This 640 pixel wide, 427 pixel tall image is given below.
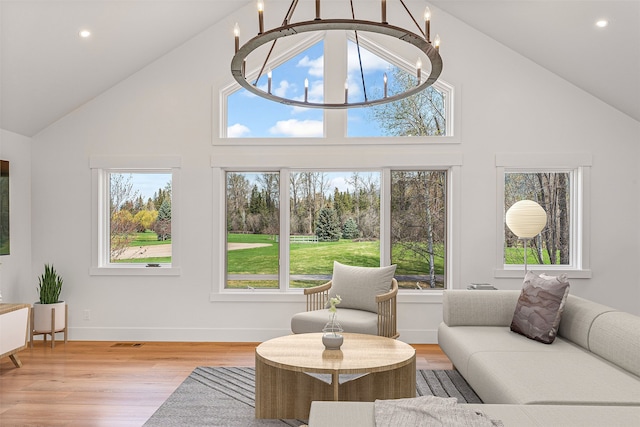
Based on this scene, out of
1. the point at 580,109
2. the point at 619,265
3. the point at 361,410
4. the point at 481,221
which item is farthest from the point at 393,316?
the point at 580,109

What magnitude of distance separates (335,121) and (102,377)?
3.25 meters

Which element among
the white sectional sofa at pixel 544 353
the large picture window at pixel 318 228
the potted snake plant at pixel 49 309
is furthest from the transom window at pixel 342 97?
the potted snake plant at pixel 49 309

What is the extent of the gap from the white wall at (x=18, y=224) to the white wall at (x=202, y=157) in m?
0.10

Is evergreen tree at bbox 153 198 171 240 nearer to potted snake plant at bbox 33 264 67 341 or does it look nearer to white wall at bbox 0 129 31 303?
potted snake plant at bbox 33 264 67 341

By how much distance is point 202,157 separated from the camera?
189 inches

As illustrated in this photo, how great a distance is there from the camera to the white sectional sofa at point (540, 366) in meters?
1.85

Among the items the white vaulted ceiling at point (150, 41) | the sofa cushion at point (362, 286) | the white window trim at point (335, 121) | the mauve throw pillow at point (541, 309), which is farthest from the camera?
the white window trim at point (335, 121)

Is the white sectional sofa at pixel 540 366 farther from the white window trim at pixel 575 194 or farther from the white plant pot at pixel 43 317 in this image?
the white plant pot at pixel 43 317

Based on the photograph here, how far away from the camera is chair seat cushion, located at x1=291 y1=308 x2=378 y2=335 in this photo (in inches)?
146

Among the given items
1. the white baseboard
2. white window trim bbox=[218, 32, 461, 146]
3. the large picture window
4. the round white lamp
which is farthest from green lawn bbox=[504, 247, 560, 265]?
the white baseboard

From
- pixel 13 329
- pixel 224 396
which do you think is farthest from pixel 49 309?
pixel 224 396

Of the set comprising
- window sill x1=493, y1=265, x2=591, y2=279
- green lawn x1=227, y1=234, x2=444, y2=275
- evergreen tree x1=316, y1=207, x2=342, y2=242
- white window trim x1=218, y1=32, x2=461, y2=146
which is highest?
white window trim x1=218, y1=32, x2=461, y2=146

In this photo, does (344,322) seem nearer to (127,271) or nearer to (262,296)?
(262,296)

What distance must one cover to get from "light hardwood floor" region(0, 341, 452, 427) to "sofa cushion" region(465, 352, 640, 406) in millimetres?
1324
